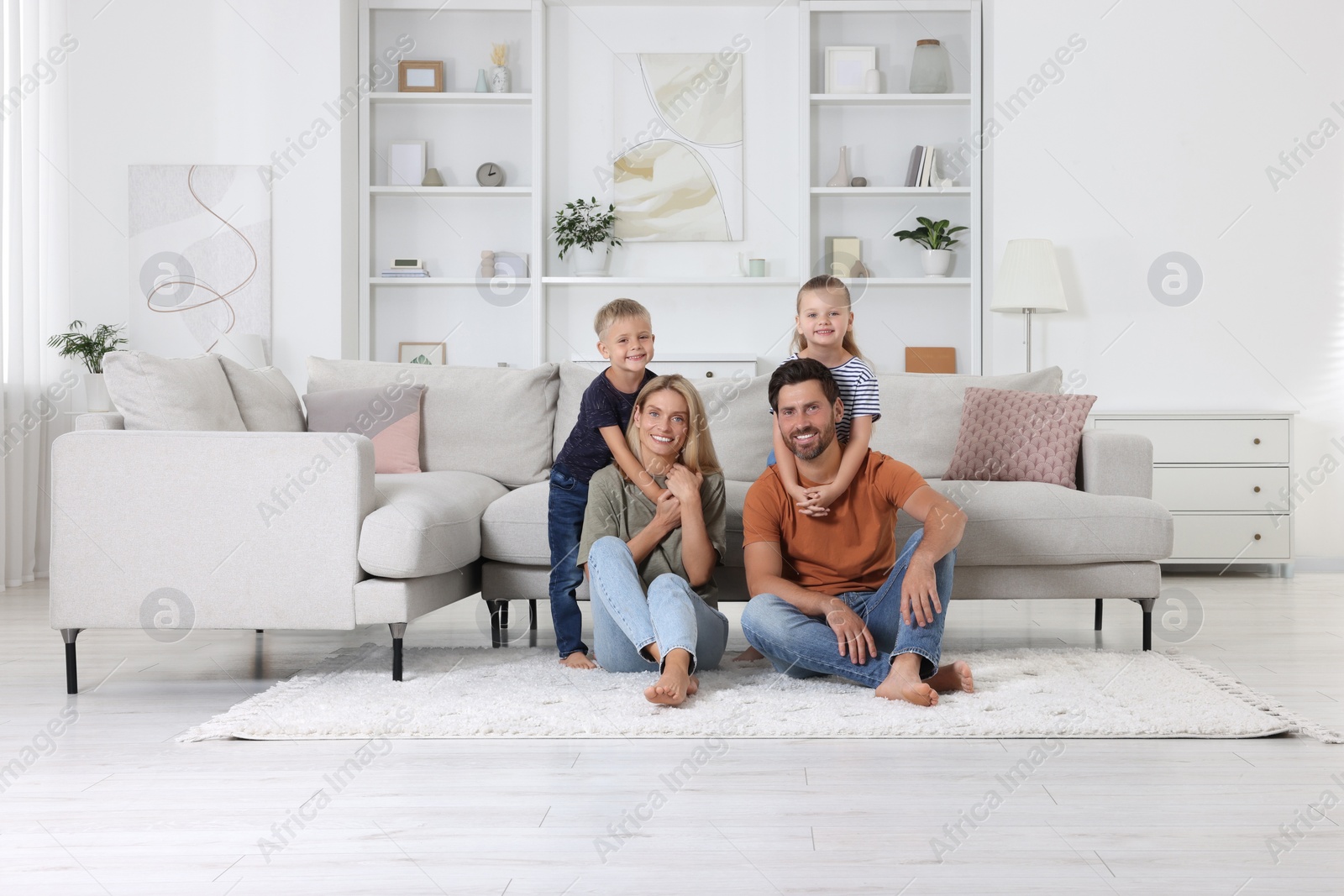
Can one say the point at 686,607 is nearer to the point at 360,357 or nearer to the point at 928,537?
the point at 928,537

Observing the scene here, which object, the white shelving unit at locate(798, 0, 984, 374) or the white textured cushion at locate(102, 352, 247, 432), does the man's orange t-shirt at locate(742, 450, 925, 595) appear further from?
the white shelving unit at locate(798, 0, 984, 374)

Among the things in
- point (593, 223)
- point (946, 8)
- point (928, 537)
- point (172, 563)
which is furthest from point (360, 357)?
point (928, 537)

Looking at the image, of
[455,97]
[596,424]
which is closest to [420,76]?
[455,97]

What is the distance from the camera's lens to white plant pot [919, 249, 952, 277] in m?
5.00

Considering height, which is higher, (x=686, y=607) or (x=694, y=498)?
(x=694, y=498)

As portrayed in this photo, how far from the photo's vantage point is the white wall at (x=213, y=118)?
4.76 metres

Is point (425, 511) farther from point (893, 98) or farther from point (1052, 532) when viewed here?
point (893, 98)

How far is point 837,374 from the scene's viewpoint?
2.59 metres

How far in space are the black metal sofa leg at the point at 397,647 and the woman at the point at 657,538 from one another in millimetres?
424

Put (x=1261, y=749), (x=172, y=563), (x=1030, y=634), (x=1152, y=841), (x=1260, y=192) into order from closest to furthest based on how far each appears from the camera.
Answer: (x=1152, y=841) → (x=1261, y=749) → (x=172, y=563) → (x=1030, y=634) → (x=1260, y=192)

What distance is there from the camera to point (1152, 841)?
59.3 inches

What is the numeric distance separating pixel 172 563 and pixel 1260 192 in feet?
14.7

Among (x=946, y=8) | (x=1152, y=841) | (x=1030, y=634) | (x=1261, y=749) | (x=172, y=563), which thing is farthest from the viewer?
(x=946, y=8)

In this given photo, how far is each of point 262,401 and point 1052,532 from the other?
2127mm
